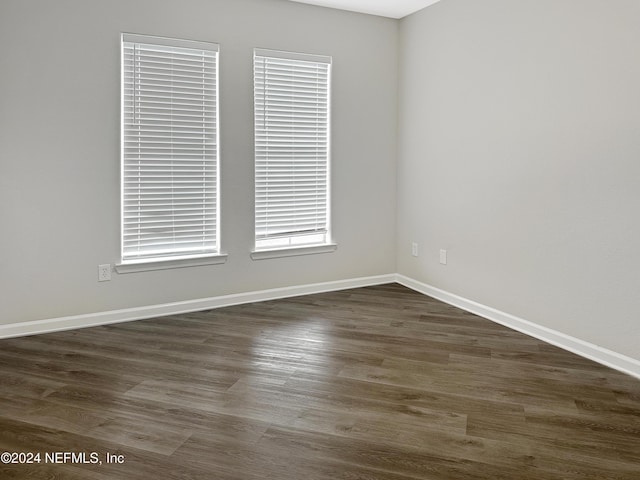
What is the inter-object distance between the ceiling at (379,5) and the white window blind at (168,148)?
123cm

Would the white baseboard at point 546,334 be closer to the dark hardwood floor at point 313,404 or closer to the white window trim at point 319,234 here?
the dark hardwood floor at point 313,404

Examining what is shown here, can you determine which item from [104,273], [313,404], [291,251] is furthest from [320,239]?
[313,404]

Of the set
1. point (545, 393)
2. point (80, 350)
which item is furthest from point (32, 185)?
point (545, 393)

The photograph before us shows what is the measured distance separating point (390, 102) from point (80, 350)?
11.9 feet

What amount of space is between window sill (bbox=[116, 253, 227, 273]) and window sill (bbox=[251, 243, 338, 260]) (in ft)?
1.07

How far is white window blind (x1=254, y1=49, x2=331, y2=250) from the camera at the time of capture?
4504 mm

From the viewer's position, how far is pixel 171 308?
422cm

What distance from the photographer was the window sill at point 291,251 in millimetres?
4578

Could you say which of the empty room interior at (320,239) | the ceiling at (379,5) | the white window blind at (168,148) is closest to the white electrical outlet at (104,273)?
the empty room interior at (320,239)

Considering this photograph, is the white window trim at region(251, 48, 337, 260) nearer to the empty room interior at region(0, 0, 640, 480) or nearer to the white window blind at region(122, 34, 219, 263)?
the empty room interior at region(0, 0, 640, 480)

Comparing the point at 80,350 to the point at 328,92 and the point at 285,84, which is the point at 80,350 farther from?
the point at 328,92

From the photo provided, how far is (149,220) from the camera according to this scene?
4.07 meters

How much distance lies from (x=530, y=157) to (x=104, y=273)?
3.33 m

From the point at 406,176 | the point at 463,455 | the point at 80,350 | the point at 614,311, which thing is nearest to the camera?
the point at 463,455
